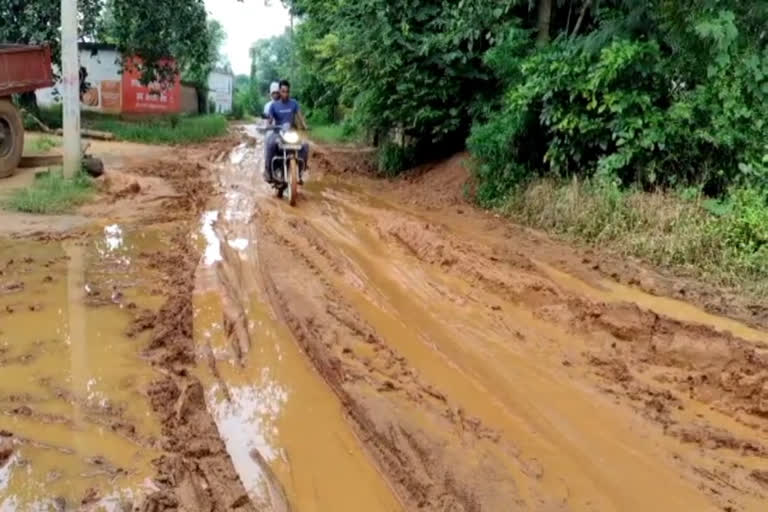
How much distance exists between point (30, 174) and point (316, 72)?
15337 mm

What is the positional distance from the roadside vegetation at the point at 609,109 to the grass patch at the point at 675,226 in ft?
0.05

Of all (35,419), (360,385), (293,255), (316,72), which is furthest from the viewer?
(316,72)

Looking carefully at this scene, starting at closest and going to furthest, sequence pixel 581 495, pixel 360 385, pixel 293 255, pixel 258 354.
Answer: pixel 581 495
pixel 360 385
pixel 258 354
pixel 293 255

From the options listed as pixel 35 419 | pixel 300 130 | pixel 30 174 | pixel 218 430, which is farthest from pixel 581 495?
pixel 30 174

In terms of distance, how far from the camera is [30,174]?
42.0 feet

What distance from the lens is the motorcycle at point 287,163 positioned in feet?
35.9

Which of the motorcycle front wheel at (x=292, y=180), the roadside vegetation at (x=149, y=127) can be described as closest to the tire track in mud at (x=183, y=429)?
the motorcycle front wheel at (x=292, y=180)

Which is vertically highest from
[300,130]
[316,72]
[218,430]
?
[316,72]

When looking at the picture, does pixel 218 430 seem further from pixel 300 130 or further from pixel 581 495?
pixel 300 130

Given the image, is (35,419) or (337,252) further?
(337,252)

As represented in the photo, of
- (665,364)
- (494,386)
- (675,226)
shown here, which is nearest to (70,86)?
(675,226)

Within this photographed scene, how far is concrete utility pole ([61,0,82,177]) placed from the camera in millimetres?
10852

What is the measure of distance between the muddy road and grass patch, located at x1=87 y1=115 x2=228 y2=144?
1552 centimetres

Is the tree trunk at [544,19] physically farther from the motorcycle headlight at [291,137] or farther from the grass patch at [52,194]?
the grass patch at [52,194]
